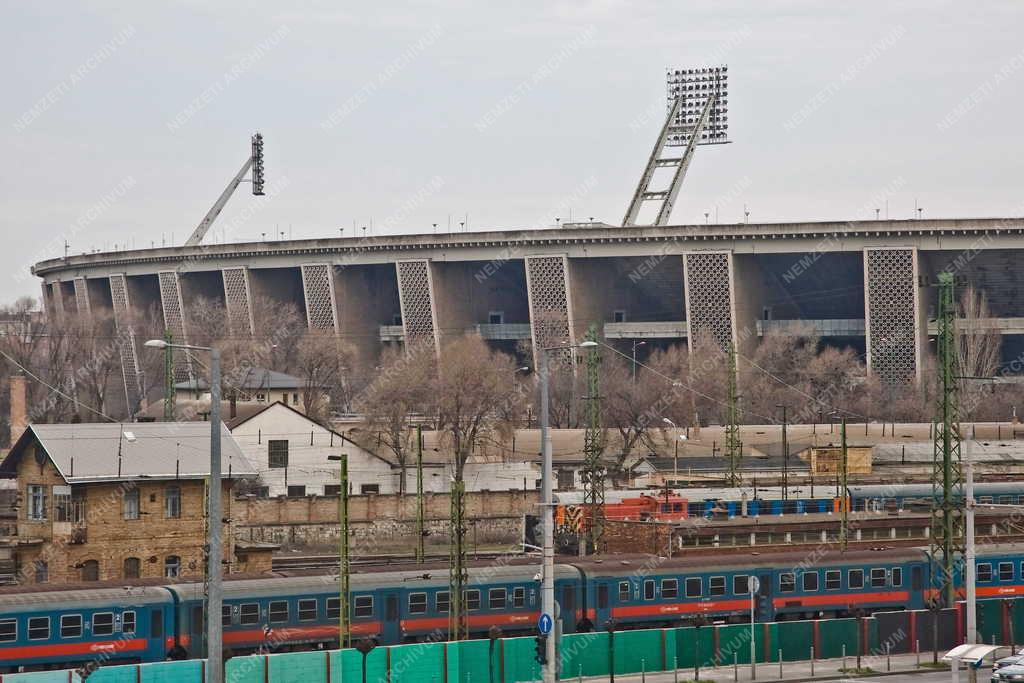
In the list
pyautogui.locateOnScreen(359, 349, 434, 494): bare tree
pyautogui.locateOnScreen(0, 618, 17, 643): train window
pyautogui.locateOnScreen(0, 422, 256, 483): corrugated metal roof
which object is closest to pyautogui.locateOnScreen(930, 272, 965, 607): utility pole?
pyautogui.locateOnScreen(0, 422, 256, 483): corrugated metal roof

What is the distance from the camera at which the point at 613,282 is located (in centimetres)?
13900

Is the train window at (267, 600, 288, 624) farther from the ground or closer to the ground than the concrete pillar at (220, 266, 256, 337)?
closer to the ground

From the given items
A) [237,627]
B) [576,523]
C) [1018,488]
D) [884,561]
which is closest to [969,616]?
[884,561]

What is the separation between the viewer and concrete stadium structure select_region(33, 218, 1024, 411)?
4884 inches

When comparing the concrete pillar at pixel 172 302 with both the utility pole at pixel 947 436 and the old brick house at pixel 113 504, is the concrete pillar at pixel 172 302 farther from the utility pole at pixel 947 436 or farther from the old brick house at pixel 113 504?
the utility pole at pixel 947 436

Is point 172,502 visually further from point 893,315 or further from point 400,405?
point 893,315

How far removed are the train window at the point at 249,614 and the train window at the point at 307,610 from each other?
4.00ft

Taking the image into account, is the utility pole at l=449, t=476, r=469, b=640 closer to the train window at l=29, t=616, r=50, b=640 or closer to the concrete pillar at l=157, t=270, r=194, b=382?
the train window at l=29, t=616, r=50, b=640

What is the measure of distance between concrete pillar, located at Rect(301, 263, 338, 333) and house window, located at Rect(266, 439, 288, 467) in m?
62.5

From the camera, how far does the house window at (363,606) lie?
41.8 meters

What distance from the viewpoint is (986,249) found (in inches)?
4884

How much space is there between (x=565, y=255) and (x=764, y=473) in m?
48.7

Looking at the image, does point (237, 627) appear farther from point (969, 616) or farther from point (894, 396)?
point (894, 396)

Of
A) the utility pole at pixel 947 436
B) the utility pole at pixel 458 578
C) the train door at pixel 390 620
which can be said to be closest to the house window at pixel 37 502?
the train door at pixel 390 620
